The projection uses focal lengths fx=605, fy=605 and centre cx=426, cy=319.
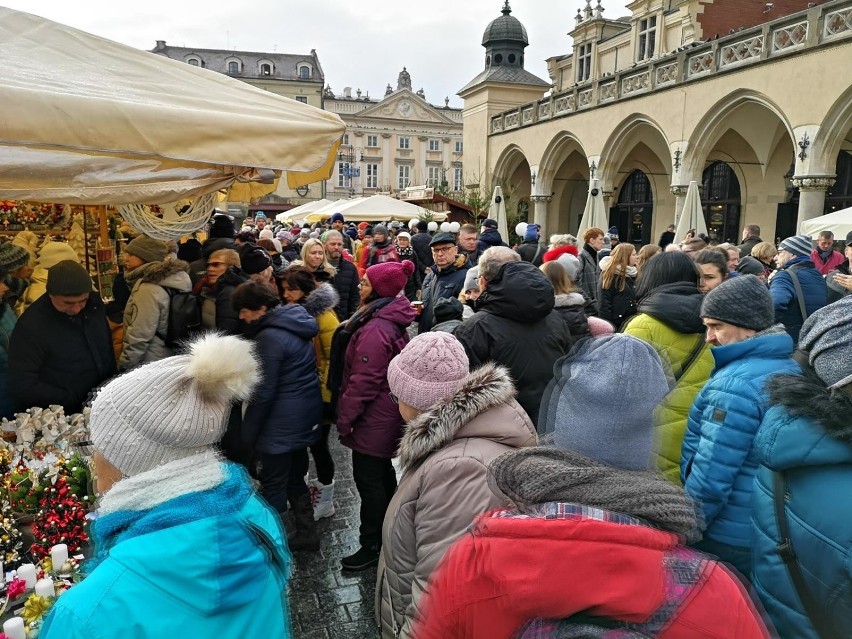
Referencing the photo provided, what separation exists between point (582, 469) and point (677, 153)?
19.4m

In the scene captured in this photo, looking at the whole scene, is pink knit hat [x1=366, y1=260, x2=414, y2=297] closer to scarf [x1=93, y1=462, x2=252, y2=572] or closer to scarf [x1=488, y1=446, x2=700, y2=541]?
scarf [x1=93, y1=462, x2=252, y2=572]

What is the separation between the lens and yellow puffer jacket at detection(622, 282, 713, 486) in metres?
3.17

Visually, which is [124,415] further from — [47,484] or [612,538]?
[47,484]

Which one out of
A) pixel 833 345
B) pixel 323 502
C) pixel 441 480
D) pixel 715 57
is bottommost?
pixel 323 502

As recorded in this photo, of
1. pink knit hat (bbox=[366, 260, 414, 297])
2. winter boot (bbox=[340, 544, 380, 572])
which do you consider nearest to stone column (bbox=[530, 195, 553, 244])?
pink knit hat (bbox=[366, 260, 414, 297])

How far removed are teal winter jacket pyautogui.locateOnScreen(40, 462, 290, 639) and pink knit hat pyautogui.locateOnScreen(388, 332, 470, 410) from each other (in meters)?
1.11

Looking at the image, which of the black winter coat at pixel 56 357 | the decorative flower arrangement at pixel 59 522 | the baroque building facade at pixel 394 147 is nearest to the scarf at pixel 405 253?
the black winter coat at pixel 56 357

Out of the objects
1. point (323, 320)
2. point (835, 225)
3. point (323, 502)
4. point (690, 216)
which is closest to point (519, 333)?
point (323, 320)

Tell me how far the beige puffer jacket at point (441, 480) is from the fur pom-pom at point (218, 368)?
0.70 metres

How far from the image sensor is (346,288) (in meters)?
7.57

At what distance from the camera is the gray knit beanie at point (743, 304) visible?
257cm

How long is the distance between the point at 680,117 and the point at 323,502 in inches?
697

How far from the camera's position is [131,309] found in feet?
14.7

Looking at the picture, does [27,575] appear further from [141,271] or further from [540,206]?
[540,206]
